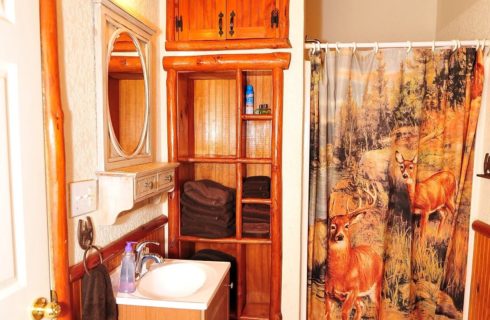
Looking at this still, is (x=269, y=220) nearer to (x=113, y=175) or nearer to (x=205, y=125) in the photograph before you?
(x=205, y=125)

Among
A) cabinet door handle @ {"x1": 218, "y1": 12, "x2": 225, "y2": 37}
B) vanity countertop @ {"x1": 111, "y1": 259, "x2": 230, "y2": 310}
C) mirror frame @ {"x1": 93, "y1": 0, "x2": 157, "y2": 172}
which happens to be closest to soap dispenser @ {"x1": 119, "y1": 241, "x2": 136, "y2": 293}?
vanity countertop @ {"x1": 111, "y1": 259, "x2": 230, "y2": 310}

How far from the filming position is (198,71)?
201 cm

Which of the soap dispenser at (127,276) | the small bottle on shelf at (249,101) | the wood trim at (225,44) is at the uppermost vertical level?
the wood trim at (225,44)

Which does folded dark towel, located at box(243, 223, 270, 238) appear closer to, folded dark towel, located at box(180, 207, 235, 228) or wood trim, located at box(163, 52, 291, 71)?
folded dark towel, located at box(180, 207, 235, 228)

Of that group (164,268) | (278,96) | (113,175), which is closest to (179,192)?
(164,268)

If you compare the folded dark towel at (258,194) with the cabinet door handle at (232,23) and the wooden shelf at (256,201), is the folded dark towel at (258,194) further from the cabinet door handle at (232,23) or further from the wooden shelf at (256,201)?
the cabinet door handle at (232,23)

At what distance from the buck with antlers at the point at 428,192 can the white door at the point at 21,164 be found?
74.6 inches

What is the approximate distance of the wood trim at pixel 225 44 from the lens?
74.4 inches

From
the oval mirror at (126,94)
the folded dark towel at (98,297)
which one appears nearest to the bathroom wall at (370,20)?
the oval mirror at (126,94)

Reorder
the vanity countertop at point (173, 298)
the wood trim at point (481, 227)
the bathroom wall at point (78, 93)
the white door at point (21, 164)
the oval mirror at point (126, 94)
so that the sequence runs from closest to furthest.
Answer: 1. the white door at point (21, 164)
2. the bathroom wall at point (78, 93)
3. the vanity countertop at point (173, 298)
4. the oval mirror at point (126, 94)
5. the wood trim at point (481, 227)

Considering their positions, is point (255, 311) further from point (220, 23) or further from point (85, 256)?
point (220, 23)

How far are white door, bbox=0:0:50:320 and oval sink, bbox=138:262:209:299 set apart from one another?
69cm

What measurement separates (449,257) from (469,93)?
1026 mm

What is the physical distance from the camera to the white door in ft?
2.84
